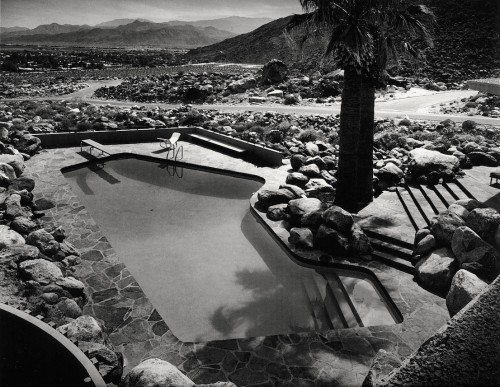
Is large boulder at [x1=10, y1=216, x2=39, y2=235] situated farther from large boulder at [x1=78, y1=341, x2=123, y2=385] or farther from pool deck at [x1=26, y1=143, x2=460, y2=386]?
large boulder at [x1=78, y1=341, x2=123, y2=385]

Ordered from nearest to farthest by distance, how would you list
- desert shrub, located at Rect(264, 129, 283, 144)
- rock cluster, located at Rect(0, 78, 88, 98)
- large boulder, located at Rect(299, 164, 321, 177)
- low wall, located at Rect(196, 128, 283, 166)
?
large boulder, located at Rect(299, 164, 321, 177)
low wall, located at Rect(196, 128, 283, 166)
desert shrub, located at Rect(264, 129, 283, 144)
rock cluster, located at Rect(0, 78, 88, 98)

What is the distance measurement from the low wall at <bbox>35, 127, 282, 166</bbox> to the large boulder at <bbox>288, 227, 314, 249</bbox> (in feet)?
21.8

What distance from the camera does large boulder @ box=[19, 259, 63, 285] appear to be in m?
7.62

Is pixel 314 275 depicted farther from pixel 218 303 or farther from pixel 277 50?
pixel 277 50

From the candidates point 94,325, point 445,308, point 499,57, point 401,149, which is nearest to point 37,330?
point 94,325

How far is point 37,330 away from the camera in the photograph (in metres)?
4.52

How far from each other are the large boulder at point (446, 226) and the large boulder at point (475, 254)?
423mm

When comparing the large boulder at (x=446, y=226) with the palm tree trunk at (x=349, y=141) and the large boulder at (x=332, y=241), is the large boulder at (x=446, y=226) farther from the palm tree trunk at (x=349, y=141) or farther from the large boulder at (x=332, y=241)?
the palm tree trunk at (x=349, y=141)

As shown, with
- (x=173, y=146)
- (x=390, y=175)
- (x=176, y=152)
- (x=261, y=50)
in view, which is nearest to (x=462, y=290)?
(x=390, y=175)

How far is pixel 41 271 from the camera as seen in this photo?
7.77 metres

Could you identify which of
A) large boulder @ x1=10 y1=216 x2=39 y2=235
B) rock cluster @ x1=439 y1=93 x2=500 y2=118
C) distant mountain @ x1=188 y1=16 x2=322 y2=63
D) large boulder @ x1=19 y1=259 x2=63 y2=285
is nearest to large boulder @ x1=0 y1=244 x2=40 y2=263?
large boulder @ x1=19 y1=259 x2=63 y2=285

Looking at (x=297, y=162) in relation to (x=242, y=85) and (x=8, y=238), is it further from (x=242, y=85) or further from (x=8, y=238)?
(x=242, y=85)

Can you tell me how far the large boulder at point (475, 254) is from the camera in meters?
7.77

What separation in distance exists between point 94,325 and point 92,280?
2.36 m
